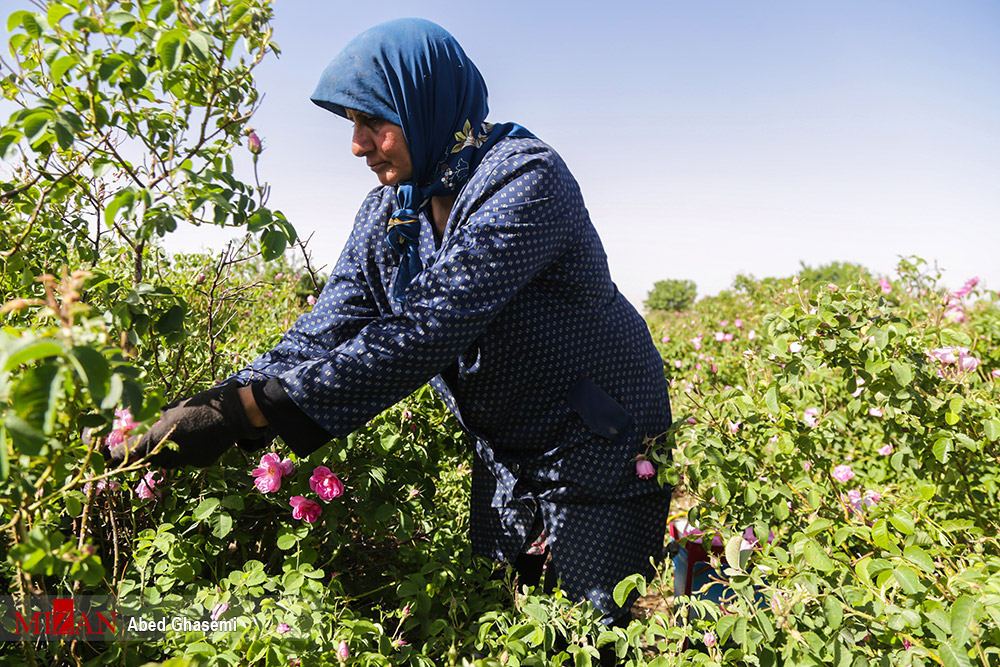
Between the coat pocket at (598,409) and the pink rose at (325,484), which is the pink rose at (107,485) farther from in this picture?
the coat pocket at (598,409)

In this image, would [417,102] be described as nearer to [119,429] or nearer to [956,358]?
[119,429]

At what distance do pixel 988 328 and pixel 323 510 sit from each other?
3012 millimetres

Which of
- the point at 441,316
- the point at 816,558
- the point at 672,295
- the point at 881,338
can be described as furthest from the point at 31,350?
A: the point at 672,295

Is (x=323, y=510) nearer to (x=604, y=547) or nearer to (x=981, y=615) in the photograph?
(x=604, y=547)

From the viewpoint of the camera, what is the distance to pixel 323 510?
1522mm

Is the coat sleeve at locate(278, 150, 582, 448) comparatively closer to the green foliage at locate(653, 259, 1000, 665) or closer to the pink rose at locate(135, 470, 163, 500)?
the pink rose at locate(135, 470, 163, 500)

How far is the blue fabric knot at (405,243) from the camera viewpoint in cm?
163

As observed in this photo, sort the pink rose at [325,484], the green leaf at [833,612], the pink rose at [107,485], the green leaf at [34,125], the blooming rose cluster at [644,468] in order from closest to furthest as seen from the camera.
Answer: the green leaf at [34,125] < the green leaf at [833,612] < the pink rose at [107,485] < the pink rose at [325,484] < the blooming rose cluster at [644,468]

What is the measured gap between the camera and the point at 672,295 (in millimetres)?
20344

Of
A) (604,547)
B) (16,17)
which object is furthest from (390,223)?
(604,547)

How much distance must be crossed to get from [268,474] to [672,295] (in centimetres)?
1988

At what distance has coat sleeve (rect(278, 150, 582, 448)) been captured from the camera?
1.24m
